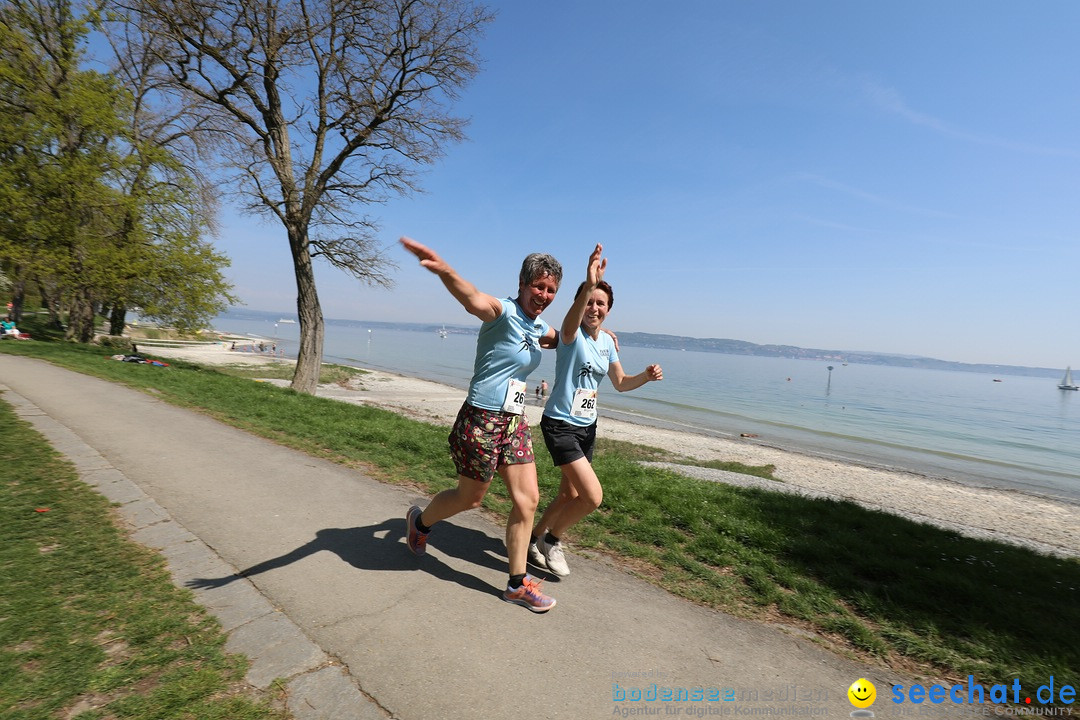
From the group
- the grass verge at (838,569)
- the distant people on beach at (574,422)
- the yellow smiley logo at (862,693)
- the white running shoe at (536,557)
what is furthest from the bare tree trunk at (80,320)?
the yellow smiley logo at (862,693)

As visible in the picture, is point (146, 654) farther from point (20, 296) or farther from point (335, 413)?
point (20, 296)

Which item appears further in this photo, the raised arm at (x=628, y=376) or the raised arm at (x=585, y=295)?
the raised arm at (x=628, y=376)

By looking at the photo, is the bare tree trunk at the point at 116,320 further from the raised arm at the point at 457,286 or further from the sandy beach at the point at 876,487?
the raised arm at the point at 457,286

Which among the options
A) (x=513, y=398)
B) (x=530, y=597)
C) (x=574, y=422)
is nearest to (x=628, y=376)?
(x=574, y=422)

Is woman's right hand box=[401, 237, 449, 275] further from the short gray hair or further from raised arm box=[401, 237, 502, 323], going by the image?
the short gray hair

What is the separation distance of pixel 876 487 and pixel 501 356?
16.1 metres

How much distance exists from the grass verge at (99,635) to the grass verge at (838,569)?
8.44 ft

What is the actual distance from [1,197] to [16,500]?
1785 centimetres

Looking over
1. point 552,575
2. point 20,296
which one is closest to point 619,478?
point 552,575

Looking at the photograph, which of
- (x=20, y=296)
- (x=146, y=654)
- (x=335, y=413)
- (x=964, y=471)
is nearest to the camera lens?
(x=146, y=654)

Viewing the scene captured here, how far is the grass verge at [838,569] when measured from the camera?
9.67 ft

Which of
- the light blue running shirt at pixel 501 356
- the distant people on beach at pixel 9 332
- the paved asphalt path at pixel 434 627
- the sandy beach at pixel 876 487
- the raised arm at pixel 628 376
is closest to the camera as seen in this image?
the paved asphalt path at pixel 434 627

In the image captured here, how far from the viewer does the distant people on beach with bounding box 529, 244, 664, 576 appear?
346 cm

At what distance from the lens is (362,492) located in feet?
16.8
